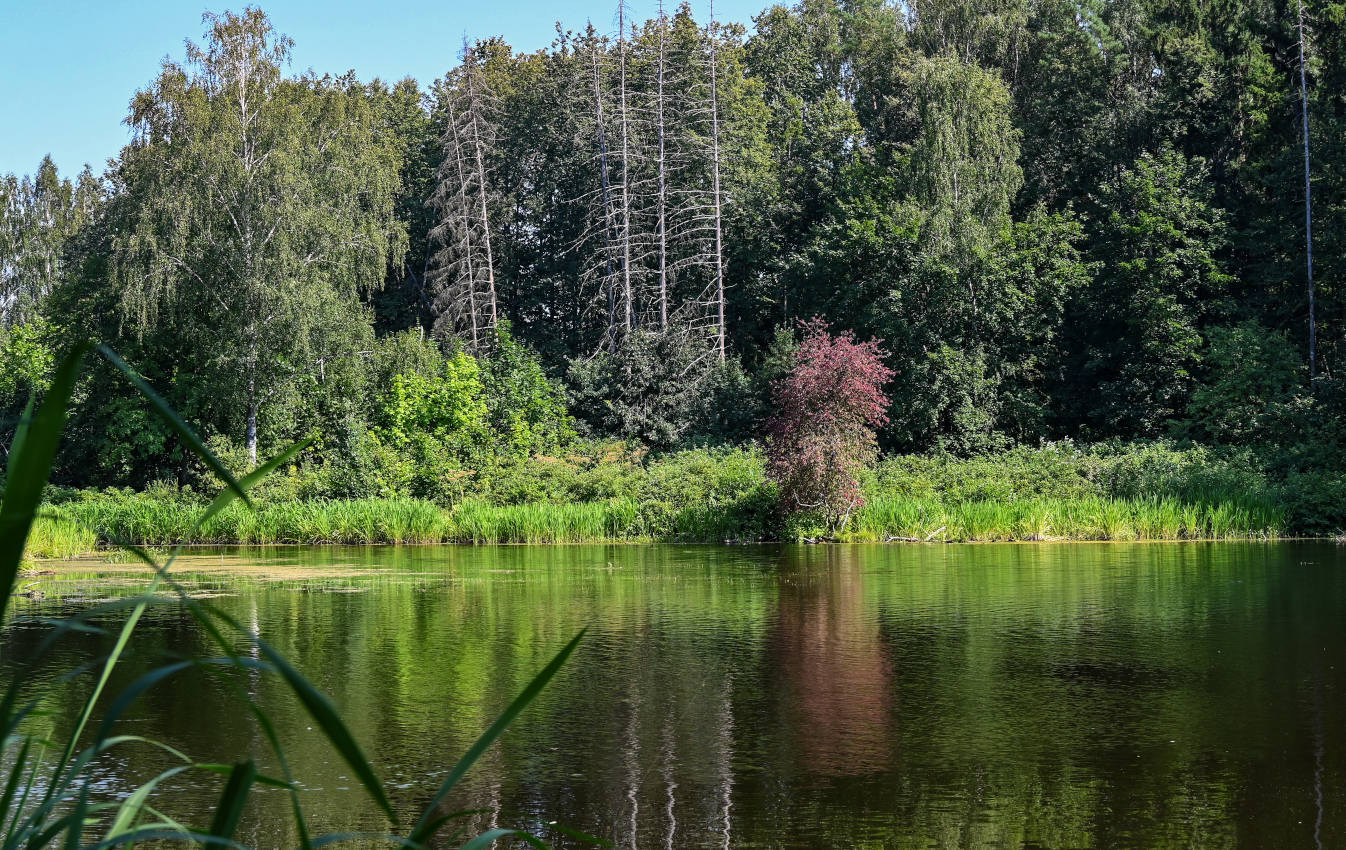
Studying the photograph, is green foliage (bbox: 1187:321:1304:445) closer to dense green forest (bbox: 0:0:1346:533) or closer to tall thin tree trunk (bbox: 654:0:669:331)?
dense green forest (bbox: 0:0:1346:533)

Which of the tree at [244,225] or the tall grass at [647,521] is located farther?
the tree at [244,225]

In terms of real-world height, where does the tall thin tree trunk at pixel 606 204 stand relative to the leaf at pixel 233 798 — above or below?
above

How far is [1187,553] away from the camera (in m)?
18.6

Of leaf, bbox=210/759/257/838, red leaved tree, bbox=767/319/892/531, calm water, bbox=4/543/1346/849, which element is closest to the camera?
leaf, bbox=210/759/257/838

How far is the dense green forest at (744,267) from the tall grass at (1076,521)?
1.07 m

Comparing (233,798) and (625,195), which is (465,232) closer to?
(625,195)

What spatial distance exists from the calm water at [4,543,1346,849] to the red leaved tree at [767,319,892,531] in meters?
5.65

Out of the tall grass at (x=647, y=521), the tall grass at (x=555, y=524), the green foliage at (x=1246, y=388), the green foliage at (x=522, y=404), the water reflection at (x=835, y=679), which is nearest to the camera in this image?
the water reflection at (x=835, y=679)

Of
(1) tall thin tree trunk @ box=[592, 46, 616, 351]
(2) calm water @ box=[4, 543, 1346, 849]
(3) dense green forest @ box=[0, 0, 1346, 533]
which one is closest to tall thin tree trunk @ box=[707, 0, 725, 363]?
(3) dense green forest @ box=[0, 0, 1346, 533]

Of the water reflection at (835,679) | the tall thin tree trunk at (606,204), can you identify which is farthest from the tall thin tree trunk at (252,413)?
the water reflection at (835,679)

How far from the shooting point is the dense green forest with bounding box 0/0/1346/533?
92.2 ft

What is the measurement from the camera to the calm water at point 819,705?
218 inches

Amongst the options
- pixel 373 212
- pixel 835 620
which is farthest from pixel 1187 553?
pixel 373 212

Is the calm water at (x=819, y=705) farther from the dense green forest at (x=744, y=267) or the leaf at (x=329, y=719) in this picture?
the dense green forest at (x=744, y=267)
